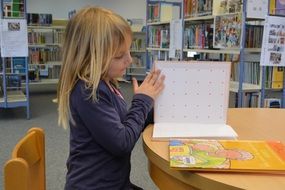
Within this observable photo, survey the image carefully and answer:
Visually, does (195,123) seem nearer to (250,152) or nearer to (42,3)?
(250,152)

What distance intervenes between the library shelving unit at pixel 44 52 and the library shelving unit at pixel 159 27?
68.7 inches

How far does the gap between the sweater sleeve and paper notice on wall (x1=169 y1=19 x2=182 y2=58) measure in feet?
10.6

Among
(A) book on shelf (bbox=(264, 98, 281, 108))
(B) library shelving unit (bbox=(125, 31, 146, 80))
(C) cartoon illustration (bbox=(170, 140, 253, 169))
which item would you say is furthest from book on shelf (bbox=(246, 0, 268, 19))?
(B) library shelving unit (bbox=(125, 31, 146, 80))

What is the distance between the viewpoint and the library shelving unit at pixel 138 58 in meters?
7.58

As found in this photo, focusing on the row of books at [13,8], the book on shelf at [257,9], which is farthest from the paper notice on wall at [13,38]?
the book on shelf at [257,9]

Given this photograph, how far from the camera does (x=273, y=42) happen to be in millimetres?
2766

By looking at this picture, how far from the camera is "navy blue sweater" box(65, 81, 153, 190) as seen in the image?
899 millimetres

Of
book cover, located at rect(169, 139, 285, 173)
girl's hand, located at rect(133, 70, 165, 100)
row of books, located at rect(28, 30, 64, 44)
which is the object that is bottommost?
book cover, located at rect(169, 139, 285, 173)

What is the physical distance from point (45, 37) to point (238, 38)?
14.8 ft

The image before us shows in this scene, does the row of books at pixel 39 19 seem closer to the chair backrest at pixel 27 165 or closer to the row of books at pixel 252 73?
the row of books at pixel 252 73

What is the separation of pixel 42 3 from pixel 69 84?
7.16 metres

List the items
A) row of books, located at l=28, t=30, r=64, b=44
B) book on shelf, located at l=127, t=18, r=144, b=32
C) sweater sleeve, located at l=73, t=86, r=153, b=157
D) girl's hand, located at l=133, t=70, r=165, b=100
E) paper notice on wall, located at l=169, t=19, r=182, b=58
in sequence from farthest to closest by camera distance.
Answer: book on shelf, located at l=127, t=18, r=144, b=32
row of books, located at l=28, t=30, r=64, b=44
paper notice on wall, located at l=169, t=19, r=182, b=58
girl's hand, located at l=133, t=70, r=165, b=100
sweater sleeve, located at l=73, t=86, r=153, b=157

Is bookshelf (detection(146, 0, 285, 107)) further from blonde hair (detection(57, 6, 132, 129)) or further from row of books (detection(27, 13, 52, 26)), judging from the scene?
row of books (detection(27, 13, 52, 26))

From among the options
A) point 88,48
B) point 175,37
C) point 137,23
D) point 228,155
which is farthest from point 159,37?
point 228,155
